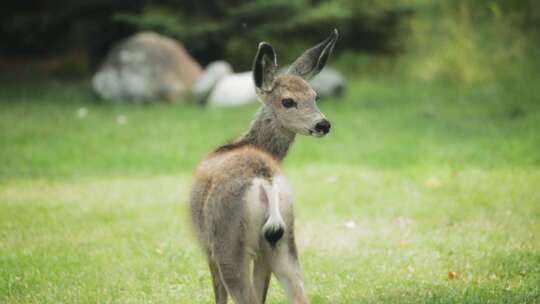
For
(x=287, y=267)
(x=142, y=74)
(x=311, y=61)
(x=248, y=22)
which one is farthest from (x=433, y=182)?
(x=248, y=22)

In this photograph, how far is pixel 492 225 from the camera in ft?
23.1

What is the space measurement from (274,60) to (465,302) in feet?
7.18

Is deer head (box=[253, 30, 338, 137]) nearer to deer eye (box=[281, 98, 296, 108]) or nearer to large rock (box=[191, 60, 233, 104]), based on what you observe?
deer eye (box=[281, 98, 296, 108])

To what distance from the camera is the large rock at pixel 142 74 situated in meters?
15.0

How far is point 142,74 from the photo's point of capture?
1507cm

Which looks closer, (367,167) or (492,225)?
(492,225)

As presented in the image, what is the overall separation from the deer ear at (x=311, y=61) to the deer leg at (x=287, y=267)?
1.89 metres

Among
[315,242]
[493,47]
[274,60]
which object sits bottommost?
[493,47]

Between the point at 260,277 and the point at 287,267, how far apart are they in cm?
37

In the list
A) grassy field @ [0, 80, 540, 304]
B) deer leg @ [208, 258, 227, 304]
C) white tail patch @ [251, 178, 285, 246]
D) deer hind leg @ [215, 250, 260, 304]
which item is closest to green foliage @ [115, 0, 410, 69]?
grassy field @ [0, 80, 540, 304]

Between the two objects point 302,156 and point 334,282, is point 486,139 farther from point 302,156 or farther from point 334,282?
point 334,282

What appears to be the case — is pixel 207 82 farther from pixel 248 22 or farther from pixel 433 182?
pixel 433 182

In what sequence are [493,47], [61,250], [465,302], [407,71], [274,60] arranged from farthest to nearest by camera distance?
[407,71]
[493,47]
[61,250]
[274,60]
[465,302]

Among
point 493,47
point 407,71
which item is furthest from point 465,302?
point 407,71
